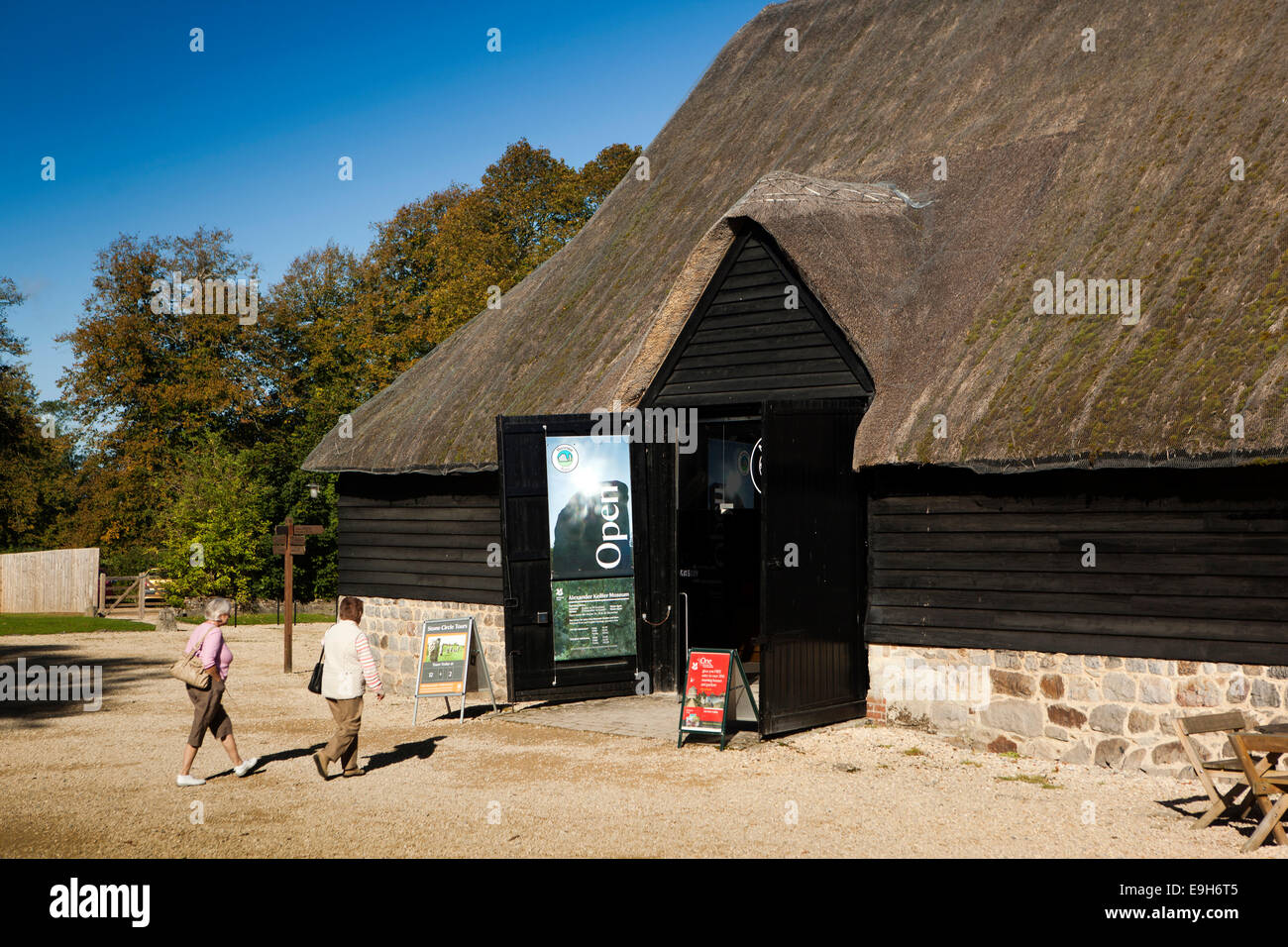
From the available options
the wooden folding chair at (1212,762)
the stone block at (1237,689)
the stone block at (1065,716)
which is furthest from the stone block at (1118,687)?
the wooden folding chair at (1212,762)

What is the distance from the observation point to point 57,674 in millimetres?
16453

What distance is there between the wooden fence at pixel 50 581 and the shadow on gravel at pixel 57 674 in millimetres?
11349

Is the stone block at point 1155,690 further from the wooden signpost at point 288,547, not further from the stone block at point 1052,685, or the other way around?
the wooden signpost at point 288,547

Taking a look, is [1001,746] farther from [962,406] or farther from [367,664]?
[367,664]

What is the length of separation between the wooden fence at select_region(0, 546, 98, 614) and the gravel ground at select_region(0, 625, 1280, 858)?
2119 cm

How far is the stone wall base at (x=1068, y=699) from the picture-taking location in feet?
28.3

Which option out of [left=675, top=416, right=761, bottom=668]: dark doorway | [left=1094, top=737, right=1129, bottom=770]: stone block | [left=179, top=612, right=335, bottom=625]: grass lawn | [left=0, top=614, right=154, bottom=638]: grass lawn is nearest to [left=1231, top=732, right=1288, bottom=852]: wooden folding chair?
[left=1094, top=737, right=1129, bottom=770]: stone block

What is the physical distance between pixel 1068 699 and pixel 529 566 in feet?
19.3

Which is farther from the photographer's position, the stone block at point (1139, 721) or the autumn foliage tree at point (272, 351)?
the autumn foliage tree at point (272, 351)

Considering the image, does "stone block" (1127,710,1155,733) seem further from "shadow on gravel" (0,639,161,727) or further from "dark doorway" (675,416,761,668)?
"shadow on gravel" (0,639,161,727)

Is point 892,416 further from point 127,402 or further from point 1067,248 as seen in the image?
point 127,402

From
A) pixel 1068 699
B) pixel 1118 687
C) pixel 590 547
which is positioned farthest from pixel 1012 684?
pixel 590 547

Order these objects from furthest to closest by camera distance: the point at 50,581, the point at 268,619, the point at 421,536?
the point at 50,581
the point at 268,619
the point at 421,536
